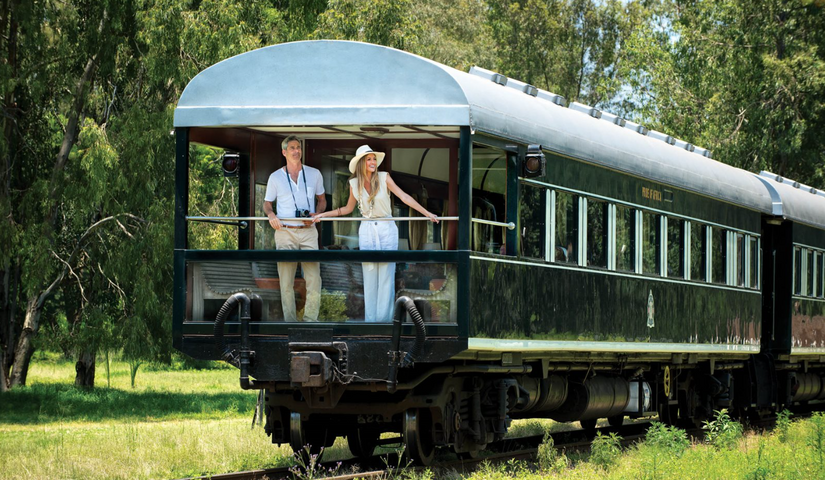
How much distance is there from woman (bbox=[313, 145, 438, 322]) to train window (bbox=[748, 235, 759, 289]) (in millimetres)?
8912

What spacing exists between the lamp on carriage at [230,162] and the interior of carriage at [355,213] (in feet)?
0.32

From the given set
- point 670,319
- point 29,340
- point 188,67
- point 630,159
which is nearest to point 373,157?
point 630,159

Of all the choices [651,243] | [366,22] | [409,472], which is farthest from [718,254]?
[366,22]

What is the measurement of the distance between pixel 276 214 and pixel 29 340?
1548 cm

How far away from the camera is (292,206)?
35.9 feet

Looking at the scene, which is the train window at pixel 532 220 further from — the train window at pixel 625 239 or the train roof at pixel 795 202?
the train roof at pixel 795 202

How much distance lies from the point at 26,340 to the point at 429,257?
16.9 metres

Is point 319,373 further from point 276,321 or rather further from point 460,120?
point 460,120

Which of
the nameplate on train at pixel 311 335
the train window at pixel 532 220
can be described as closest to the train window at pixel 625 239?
the train window at pixel 532 220

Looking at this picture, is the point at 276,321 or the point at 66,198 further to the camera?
the point at 66,198

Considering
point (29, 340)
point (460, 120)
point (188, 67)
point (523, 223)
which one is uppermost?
point (188, 67)

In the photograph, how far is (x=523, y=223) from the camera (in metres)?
11.5

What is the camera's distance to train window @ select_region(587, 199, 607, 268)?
1310cm

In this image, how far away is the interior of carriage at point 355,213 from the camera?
34.4 ft
